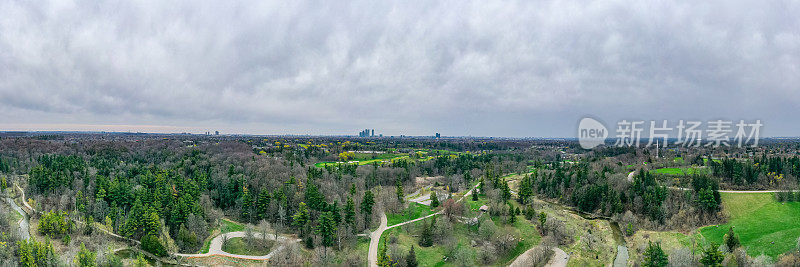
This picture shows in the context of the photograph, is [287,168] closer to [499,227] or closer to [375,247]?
[375,247]

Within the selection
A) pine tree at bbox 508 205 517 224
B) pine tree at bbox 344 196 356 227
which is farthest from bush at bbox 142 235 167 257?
pine tree at bbox 508 205 517 224

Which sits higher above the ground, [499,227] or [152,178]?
[152,178]

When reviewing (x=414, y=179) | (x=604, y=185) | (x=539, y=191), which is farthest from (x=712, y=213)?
(x=414, y=179)

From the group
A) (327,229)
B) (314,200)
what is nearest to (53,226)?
(314,200)

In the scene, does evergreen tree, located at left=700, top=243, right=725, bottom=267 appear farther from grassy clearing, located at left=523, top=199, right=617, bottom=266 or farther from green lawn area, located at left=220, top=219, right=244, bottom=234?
green lawn area, located at left=220, top=219, right=244, bottom=234

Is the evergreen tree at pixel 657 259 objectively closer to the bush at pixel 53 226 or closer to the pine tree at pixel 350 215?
the pine tree at pixel 350 215

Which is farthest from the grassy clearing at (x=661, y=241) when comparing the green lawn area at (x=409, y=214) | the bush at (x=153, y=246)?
the bush at (x=153, y=246)
